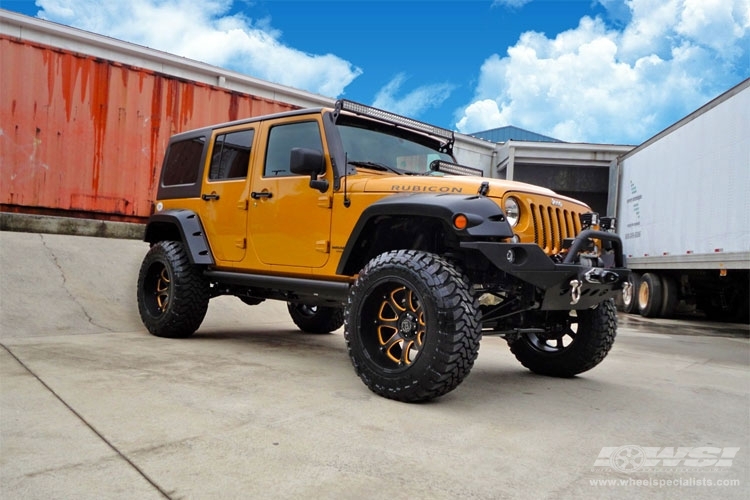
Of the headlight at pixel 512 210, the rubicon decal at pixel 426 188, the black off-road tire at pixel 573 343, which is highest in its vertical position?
the rubicon decal at pixel 426 188

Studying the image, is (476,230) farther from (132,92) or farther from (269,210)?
(132,92)

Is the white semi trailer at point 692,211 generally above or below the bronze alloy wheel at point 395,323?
above

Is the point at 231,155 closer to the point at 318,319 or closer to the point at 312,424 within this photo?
the point at 318,319

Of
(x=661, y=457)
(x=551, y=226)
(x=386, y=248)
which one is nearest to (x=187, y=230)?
(x=386, y=248)

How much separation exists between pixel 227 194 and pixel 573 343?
10.6ft

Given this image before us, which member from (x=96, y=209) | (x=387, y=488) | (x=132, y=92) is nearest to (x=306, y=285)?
(x=387, y=488)

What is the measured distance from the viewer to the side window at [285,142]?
4594 mm

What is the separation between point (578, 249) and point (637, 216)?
1095cm

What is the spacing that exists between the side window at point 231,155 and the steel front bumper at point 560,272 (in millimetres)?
2643

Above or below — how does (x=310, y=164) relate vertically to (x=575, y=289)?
above

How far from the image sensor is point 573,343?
4.48 metres

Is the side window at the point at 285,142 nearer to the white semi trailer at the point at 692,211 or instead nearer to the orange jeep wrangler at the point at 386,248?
the orange jeep wrangler at the point at 386,248

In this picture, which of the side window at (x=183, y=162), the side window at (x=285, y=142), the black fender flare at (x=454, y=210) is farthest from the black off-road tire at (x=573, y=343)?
the side window at (x=183, y=162)
